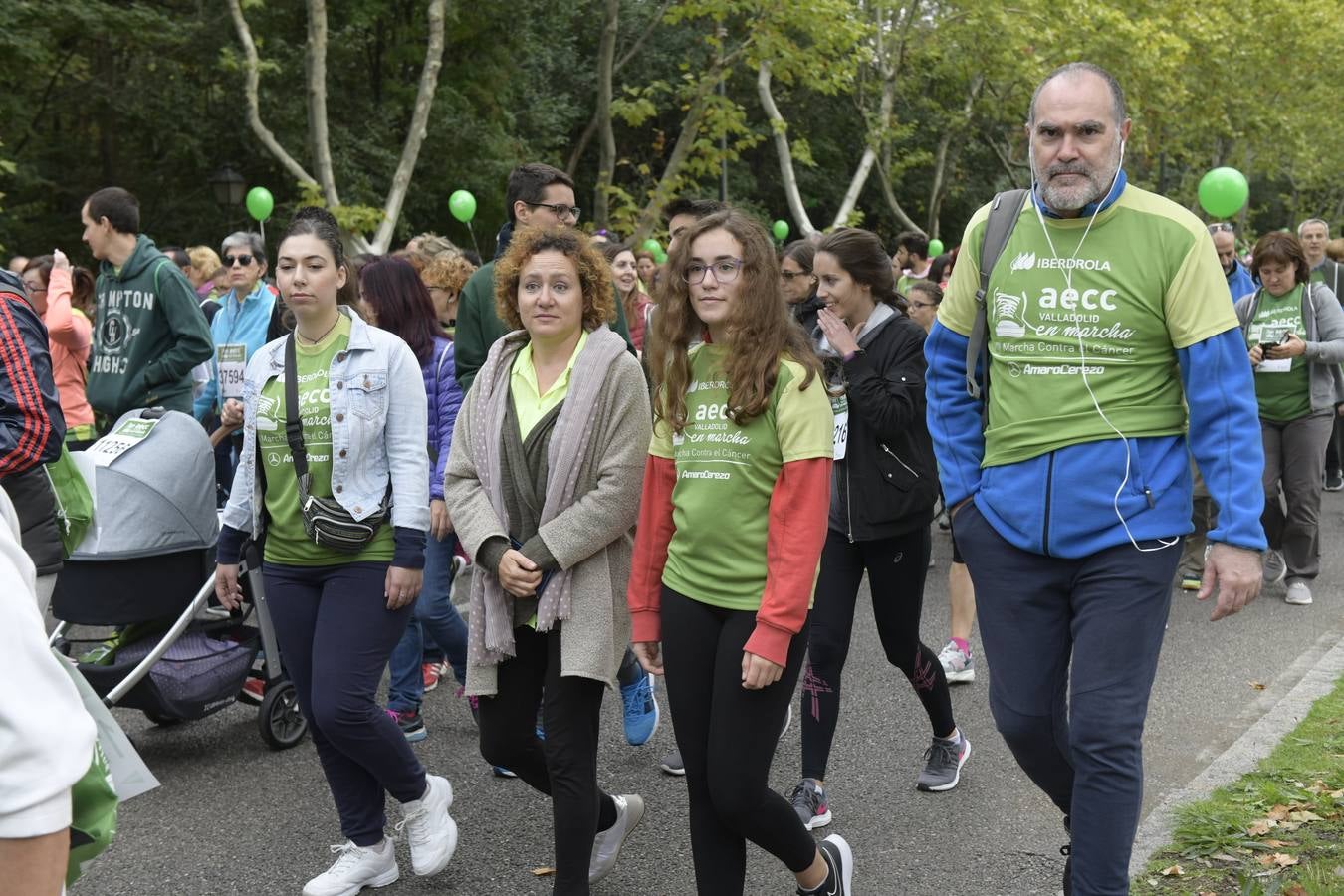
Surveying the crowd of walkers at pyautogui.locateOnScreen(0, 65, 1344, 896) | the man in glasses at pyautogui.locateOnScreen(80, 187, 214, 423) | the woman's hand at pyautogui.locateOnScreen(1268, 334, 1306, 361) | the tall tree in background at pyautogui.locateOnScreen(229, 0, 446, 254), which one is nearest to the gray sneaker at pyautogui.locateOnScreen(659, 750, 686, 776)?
the crowd of walkers at pyautogui.locateOnScreen(0, 65, 1344, 896)

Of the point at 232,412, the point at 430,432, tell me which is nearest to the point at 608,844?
the point at 430,432

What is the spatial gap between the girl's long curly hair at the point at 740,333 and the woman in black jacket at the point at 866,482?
3.29 feet

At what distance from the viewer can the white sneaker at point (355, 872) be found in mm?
4312

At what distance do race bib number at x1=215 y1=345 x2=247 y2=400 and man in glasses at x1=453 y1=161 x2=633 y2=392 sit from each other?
344 cm

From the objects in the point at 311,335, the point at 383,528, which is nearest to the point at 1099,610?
the point at 383,528

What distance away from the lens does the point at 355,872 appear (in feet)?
14.3

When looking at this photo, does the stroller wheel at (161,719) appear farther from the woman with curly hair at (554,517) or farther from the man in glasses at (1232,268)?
the man in glasses at (1232,268)

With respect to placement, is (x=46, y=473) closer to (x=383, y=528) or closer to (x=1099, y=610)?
(x=383, y=528)

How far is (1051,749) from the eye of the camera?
358 cm

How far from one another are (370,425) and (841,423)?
63.9 inches

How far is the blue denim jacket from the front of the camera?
173 inches

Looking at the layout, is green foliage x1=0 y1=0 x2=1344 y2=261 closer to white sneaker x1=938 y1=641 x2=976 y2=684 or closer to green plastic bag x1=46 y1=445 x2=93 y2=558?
green plastic bag x1=46 y1=445 x2=93 y2=558

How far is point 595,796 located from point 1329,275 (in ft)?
31.6

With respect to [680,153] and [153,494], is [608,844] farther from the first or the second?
[680,153]
